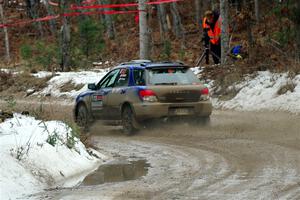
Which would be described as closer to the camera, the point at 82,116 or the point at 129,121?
the point at 129,121

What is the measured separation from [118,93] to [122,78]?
1.23 ft

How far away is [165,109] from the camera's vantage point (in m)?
15.1

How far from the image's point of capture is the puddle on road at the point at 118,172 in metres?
9.31

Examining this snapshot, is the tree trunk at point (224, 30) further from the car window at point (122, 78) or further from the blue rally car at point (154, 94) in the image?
the car window at point (122, 78)

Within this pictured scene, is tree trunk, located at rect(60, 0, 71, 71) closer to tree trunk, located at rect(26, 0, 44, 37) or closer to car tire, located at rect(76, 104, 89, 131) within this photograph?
car tire, located at rect(76, 104, 89, 131)

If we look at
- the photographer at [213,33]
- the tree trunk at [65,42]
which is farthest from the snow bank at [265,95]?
the tree trunk at [65,42]

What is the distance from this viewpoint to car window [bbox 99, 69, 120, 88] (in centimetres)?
1652

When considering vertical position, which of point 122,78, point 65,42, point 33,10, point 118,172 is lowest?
point 33,10

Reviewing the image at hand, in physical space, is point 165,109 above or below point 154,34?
above

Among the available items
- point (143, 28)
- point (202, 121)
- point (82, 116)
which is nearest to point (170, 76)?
point (202, 121)

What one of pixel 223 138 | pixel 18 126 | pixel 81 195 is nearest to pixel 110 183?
pixel 81 195

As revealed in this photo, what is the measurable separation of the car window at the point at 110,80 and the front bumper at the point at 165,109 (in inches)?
54.7

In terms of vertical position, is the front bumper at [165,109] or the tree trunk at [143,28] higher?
the tree trunk at [143,28]

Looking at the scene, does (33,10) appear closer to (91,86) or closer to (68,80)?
(68,80)
